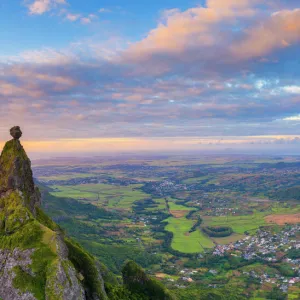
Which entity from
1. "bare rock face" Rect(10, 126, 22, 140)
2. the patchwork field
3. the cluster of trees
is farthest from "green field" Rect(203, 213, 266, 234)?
"bare rock face" Rect(10, 126, 22, 140)

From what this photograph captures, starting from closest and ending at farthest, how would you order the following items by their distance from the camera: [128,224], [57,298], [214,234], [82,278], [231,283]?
[57,298] < [82,278] < [231,283] < [214,234] < [128,224]

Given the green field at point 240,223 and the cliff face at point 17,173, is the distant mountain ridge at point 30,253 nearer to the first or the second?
the cliff face at point 17,173

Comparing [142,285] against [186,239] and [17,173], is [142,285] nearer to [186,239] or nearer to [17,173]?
[17,173]

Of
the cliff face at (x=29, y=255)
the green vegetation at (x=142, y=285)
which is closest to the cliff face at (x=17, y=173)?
the cliff face at (x=29, y=255)


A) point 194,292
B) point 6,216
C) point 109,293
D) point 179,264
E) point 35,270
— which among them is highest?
→ point 6,216

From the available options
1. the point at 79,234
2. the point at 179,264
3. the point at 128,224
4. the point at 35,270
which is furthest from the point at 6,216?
the point at 128,224

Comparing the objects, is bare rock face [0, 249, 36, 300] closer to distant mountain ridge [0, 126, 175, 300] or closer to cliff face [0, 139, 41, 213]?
distant mountain ridge [0, 126, 175, 300]

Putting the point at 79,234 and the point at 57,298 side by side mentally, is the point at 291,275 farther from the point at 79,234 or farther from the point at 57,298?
the point at 57,298
